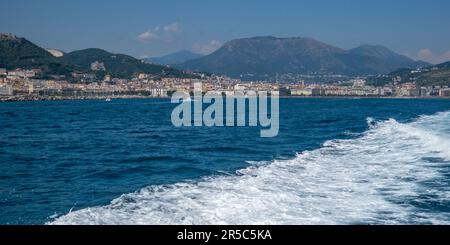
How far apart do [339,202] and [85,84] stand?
146m

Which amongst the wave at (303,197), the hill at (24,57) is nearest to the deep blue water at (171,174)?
the wave at (303,197)

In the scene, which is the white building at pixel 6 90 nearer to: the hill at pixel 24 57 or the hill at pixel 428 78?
the hill at pixel 24 57

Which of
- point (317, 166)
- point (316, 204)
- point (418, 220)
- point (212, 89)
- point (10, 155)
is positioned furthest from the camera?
point (212, 89)

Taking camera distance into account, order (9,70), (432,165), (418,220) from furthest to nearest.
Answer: (9,70)
(432,165)
(418,220)

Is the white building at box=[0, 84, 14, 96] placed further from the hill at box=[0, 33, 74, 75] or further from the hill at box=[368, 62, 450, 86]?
the hill at box=[368, 62, 450, 86]

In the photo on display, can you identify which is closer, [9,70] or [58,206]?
[58,206]

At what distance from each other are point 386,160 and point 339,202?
20.7 feet

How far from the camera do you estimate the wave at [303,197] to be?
7.91 m

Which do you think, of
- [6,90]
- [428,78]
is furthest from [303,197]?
[428,78]

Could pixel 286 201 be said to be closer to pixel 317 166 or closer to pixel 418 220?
pixel 418 220

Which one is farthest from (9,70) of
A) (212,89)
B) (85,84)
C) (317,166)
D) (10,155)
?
(317,166)

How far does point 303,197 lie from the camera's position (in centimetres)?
959

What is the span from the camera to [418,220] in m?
7.75

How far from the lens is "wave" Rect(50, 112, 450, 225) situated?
7.91m
